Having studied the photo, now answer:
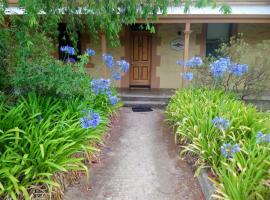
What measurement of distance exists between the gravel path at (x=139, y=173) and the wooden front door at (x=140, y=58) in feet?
16.1

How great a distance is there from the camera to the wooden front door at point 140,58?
1136 centimetres

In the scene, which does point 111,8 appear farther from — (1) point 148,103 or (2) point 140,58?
(2) point 140,58

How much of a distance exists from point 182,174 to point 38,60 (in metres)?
3.60

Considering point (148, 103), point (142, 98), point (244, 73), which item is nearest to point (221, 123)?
point (244, 73)

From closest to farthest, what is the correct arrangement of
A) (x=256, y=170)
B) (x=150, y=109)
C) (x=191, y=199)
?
(x=256, y=170) < (x=191, y=199) < (x=150, y=109)

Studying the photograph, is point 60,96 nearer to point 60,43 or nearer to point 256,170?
point 256,170

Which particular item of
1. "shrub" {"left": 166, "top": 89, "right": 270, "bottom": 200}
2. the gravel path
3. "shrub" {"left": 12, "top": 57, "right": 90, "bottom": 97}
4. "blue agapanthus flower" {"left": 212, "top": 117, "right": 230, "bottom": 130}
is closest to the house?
"shrub" {"left": 166, "top": 89, "right": 270, "bottom": 200}

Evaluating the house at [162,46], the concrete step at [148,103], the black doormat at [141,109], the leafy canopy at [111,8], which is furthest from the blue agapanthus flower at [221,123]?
the house at [162,46]

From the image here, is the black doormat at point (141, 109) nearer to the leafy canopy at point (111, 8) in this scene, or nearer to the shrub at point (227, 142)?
the shrub at point (227, 142)

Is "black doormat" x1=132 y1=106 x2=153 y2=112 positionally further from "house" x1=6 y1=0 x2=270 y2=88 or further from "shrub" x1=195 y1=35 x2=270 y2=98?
"house" x1=6 y1=0 x2=270 y2=88

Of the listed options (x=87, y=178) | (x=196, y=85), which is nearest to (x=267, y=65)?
(x=196, y=85)

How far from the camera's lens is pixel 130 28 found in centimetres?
1122

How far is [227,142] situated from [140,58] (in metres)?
7.25

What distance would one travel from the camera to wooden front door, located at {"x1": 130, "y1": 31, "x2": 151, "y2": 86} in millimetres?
11359
